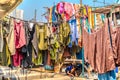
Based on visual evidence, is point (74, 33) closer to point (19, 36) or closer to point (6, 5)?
point (19, 36)

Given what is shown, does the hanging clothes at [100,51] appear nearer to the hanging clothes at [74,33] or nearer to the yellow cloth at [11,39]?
the yellow cloth at [11,39]

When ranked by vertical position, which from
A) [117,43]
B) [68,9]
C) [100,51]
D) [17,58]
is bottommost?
[17,58]

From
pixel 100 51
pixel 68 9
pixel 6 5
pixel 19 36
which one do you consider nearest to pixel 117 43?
pixel 100 51

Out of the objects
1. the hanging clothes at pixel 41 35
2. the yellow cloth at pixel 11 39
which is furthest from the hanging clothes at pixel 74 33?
the yellow cloth at pixel 11 39

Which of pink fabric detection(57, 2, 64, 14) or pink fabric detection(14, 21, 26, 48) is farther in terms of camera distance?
pink fabric detection(57, 2, 64, 14)

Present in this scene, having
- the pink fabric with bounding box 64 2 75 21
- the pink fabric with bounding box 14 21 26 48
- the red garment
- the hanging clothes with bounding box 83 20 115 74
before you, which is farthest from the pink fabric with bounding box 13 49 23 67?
the pink fabric with bounding box 64 2 75 21

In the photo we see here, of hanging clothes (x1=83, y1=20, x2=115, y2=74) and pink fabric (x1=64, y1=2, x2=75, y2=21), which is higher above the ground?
pink fabric (x1=64, y1=2, x2=75, y2=21)

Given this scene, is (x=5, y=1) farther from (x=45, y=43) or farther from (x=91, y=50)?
(x=45, y=43)

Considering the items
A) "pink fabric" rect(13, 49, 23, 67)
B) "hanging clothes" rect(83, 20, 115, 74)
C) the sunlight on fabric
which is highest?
the sunlight on fabric

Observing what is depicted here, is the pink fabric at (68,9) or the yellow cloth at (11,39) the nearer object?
the yellow cloth at (11,39)

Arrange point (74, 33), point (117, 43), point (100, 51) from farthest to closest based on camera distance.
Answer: point (74, 33) < point (100, 51) < point (117, 43)

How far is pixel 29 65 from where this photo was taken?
7.20 m

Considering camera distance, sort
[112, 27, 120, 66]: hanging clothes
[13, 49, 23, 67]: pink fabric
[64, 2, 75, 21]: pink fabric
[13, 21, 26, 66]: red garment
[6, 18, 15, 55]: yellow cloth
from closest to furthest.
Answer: [112, 27, 120, 66]: hanging clothes < [6, 18, 15, 55]: yellow cloth < [13, 21, 26, 66]: red garment < [13, 49, 23, 67]: pink fabric < [64, 2, 75, 21]: pink fabric

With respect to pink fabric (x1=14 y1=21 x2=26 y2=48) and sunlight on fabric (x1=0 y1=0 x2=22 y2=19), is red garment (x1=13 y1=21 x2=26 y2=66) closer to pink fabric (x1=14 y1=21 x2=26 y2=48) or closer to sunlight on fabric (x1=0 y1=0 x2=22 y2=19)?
pink fabric (x1=14 y1=21 x2=26 y2=48)
